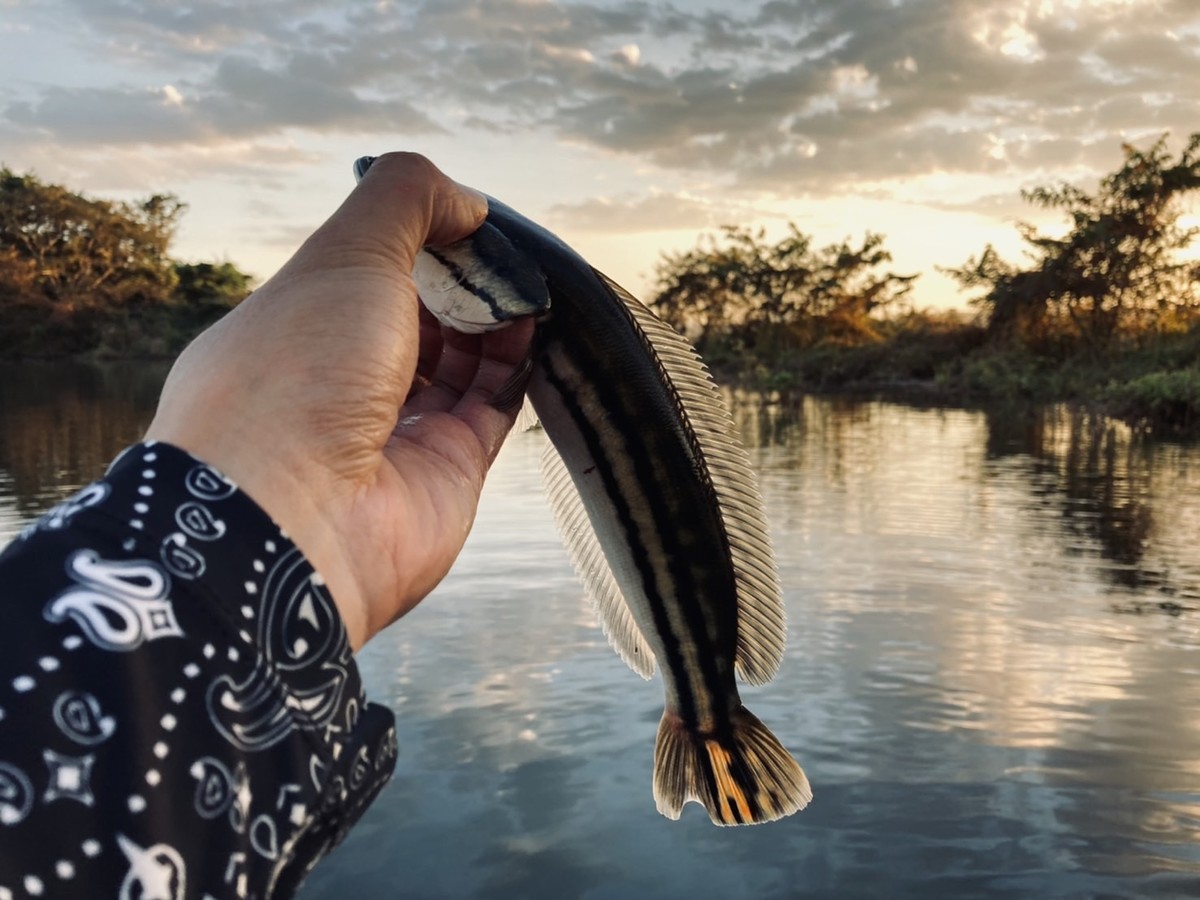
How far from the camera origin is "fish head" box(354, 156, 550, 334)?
7.22ft

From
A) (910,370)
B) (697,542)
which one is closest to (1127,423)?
(910,370)

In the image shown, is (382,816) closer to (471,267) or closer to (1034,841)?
(1034,841)

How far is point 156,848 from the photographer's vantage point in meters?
1.11

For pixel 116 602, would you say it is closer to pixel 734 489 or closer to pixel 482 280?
pixel 482 280

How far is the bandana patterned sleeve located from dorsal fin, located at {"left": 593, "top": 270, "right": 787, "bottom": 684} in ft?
3.91

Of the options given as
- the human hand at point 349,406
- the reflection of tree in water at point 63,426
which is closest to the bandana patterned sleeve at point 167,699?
the human hand at point 349,406

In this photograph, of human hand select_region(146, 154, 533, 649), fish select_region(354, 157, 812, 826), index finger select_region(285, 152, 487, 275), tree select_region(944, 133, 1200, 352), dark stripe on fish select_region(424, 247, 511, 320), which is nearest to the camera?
human hand select_region(146, 154, 533, 649)

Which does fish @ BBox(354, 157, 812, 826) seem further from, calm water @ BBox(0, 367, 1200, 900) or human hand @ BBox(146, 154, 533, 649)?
calm water @ BBox(0, 367, 1200, 900)

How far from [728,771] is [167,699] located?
5.08 feet

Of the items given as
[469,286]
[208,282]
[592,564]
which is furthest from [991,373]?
[208,282]

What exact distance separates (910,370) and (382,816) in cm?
4157

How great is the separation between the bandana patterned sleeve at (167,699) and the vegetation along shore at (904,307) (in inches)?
1214

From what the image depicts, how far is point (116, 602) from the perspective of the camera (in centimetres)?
115

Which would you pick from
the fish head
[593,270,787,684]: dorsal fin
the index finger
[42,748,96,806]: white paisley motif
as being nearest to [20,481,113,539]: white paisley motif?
[42,748,96,806]: white paisley motif
